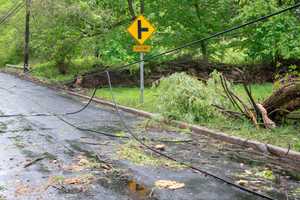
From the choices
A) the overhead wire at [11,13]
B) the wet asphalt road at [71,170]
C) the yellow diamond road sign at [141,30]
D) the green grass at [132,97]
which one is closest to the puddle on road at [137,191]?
the wet asphalt road at [71,170]

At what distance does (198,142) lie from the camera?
941cm

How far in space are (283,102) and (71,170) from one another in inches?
207

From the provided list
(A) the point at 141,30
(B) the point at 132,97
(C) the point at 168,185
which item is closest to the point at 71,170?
(C) the point at 168,185

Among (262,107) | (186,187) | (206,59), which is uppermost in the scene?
(206,59)

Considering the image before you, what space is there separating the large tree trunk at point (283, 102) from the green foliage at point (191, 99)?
5.02 ft

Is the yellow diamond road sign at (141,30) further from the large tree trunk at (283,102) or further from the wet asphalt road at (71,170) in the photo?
the large tree trunk at (283,102)

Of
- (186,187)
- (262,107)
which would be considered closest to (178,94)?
(262,107)

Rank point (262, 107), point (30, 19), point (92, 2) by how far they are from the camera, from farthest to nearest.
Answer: point (30, 19) → point (92, 2) → point (262, 107)

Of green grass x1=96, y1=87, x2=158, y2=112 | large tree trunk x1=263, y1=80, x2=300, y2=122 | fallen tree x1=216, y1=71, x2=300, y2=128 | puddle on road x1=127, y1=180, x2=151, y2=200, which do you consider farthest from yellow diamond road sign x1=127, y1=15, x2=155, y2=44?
puddle on road x1=127, y1=180, x2=151, y2=200

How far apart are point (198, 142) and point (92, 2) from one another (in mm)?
16822

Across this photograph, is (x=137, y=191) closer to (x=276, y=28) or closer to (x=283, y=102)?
(x=283, y=102)

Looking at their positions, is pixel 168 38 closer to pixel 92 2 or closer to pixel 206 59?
pixel 206 59

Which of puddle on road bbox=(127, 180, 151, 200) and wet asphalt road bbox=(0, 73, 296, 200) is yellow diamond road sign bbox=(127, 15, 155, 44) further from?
puddle on road bbox=(127, 180, 151, 200)

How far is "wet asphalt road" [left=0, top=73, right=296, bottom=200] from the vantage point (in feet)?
18.8
